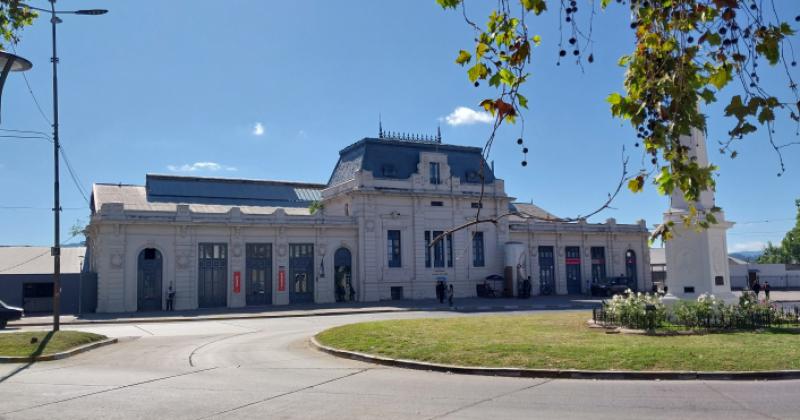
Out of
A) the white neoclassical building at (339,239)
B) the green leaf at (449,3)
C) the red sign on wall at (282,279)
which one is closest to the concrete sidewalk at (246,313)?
the red sign on wall at (282,279)

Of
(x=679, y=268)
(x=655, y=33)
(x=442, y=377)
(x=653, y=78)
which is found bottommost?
(x=442, y=377)

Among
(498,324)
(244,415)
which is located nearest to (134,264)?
(498,324)

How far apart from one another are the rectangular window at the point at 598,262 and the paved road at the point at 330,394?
164ft

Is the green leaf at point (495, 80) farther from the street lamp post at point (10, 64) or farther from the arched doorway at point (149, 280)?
the arched doorway at point (149, 280)

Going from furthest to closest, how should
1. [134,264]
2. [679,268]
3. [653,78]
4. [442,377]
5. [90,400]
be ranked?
[134,264] → [679,268] → [442,377] → [90,400] → [653,78]

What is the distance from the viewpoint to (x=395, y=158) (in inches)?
2149

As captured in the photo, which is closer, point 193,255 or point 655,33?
point 655,33

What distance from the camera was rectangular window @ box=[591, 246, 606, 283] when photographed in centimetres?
6284

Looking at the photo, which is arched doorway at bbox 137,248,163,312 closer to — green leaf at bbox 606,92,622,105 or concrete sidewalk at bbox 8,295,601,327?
concrete sidewalk at bbox 8,295,601,327

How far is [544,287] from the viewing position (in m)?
59.6

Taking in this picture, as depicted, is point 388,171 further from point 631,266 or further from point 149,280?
point 631,266

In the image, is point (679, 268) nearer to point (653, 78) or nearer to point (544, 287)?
point (653, 78)

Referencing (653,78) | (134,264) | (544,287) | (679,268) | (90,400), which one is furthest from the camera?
(544,287)

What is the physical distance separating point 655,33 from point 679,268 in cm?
2031
